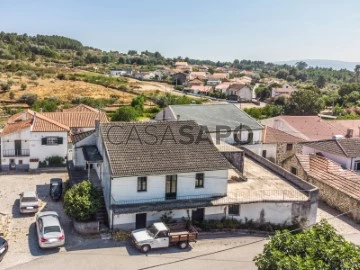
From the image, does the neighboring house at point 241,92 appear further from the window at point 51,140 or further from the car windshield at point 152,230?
the car windshield at point 152,230

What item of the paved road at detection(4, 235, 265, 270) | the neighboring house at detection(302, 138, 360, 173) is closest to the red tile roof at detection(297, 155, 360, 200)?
the neighboring house at detection(302, 138, 360, 173)

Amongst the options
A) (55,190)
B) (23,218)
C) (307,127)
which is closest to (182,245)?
(23,218)

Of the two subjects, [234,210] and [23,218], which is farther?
[234,210]

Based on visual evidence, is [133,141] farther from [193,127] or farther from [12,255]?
[12,255]

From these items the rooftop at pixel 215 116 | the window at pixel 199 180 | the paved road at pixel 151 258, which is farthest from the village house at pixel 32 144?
the paved road at pixel 151 258

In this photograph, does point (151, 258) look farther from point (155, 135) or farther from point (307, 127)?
point (307, 127)

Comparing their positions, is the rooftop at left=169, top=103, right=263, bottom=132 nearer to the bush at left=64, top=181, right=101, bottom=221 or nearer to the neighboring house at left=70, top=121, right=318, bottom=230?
the neighboring house at left=70, top=121, right=318, bottom=230
